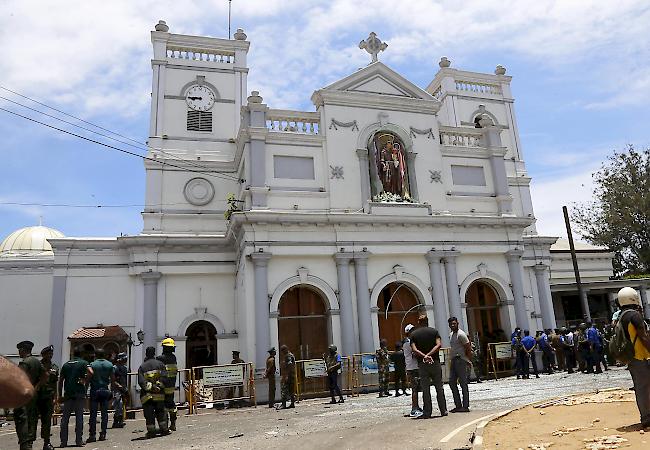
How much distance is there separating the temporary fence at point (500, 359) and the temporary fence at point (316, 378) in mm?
6070

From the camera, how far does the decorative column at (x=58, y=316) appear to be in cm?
2175

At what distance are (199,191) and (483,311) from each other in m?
14.2

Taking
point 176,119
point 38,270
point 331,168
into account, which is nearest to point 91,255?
point 38,270

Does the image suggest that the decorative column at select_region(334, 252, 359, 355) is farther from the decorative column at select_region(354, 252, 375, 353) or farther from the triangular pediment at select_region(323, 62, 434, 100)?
the triangular pediment at select_region(323, 62, 434, 100)

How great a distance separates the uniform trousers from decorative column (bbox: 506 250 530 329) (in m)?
13.7

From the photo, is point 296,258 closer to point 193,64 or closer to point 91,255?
point 91,255

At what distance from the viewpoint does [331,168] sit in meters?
21.7

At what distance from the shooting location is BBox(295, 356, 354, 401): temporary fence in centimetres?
1778

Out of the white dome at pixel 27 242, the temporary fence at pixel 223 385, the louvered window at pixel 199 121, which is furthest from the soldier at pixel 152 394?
the white dome at pixel 27 242

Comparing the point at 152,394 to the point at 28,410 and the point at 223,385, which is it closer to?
the point at 28,410

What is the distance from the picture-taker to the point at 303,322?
20734 mm

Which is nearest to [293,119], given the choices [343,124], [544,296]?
[343,124]

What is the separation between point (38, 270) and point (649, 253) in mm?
41839

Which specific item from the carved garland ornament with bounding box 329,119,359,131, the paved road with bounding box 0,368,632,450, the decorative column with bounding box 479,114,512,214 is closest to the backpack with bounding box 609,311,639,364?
the paved road with bounding box 0,368,632,450
